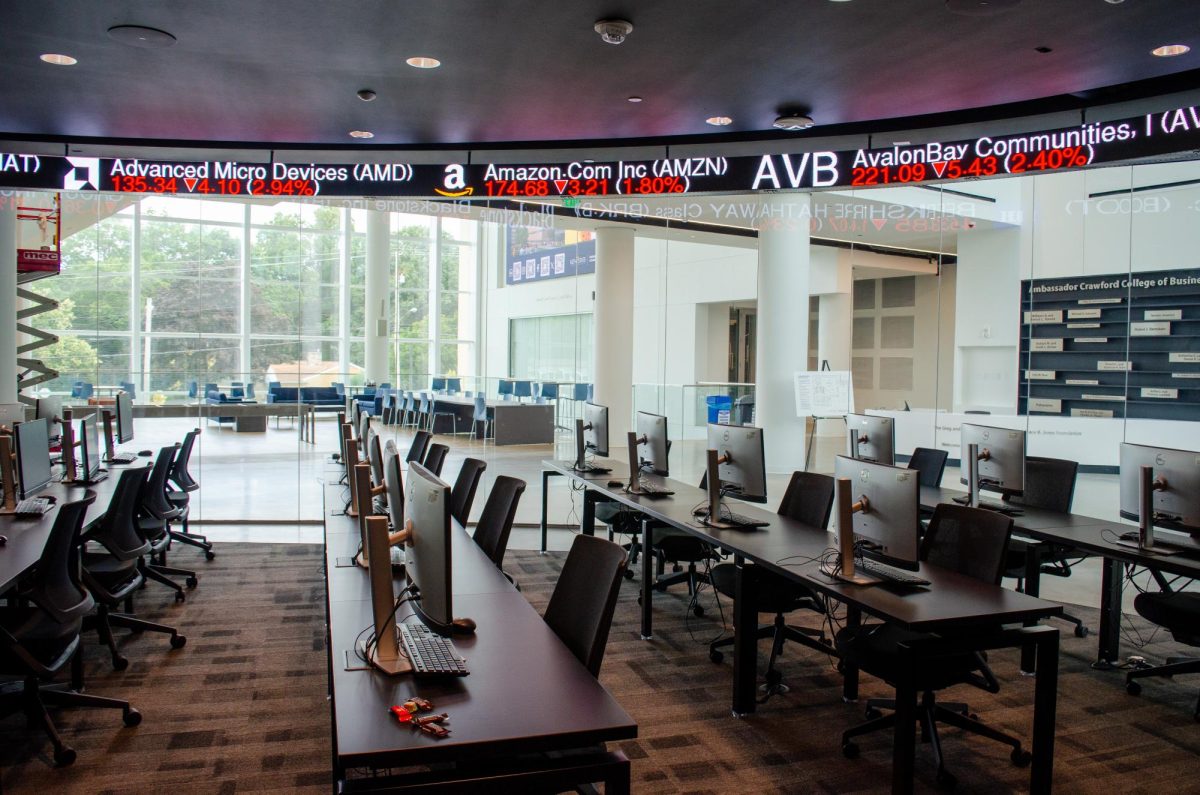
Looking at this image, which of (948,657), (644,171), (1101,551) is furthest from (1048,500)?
(644,171)

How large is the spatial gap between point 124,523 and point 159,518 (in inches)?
42.9

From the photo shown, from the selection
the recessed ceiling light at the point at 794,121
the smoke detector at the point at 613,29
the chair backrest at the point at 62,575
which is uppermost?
the recessed ceiling light at the point at 794,121

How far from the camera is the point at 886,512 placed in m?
3.50

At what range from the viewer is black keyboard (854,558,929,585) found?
11.5 feet

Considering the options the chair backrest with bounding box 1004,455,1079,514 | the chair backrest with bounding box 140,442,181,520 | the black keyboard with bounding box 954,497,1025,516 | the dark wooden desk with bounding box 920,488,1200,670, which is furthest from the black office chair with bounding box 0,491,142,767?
the chair backrest with bounding box 1004,455,1079,514

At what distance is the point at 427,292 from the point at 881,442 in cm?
515

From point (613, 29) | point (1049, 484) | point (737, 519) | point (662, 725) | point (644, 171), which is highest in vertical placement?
point (613, 29)

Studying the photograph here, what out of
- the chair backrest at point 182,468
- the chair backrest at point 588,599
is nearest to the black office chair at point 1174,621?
the chair backrest at point 588,599

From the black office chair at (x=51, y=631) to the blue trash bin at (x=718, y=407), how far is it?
23.1 feet

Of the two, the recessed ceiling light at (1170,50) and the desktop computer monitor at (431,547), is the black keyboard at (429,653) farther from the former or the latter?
the recessed ceiling light at (1170,50)

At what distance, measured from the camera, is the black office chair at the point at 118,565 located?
14.8 ft

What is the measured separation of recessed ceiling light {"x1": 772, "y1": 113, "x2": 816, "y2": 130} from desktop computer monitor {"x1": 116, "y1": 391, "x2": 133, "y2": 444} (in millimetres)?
5767

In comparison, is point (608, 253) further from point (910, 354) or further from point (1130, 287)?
point (1130, 287)

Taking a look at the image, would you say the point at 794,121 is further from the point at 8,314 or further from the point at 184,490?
the point at 8,314
